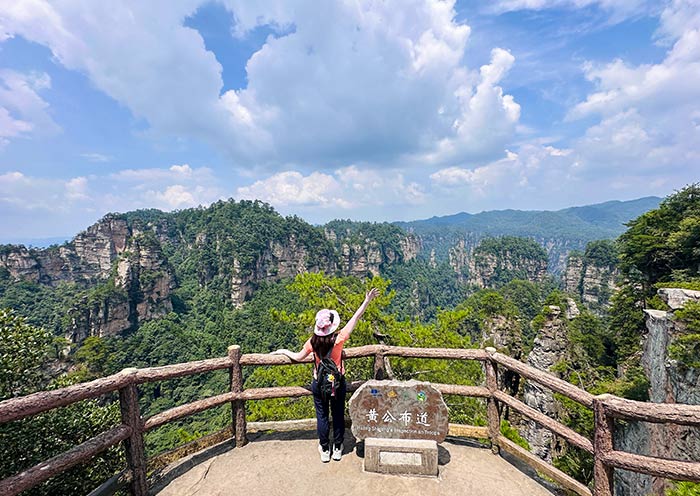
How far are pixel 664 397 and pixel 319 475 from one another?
366 inches

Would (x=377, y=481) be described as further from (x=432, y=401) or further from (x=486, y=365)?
(x=486, y=365)

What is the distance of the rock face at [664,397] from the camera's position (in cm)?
707

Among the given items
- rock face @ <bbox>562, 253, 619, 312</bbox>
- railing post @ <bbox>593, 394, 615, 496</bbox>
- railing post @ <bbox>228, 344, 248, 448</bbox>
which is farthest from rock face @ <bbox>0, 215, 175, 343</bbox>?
rock face @ <bbox>562, 253, 619, 312</bbox>

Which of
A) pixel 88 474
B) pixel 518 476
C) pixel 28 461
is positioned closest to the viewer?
pixel 518 476

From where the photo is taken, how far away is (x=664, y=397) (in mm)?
8117

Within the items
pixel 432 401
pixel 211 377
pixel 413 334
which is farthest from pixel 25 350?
pixel 211 377

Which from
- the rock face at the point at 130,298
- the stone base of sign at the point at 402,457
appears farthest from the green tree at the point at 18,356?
the rock face at the point at 130,298

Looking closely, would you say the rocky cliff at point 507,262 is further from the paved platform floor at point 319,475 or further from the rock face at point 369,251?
the paved platform floor at point 319,475

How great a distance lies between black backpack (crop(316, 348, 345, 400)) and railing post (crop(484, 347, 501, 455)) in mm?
1665

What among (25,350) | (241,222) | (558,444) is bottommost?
(558,444)

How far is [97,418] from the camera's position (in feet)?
17.8

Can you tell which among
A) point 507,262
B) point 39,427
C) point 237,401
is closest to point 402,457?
point 237,401

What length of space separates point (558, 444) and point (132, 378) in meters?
16.4

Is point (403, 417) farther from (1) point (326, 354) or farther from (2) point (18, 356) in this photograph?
(2) point (18, 356)
